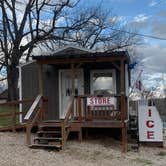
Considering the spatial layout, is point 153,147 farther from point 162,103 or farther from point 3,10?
point 3,10

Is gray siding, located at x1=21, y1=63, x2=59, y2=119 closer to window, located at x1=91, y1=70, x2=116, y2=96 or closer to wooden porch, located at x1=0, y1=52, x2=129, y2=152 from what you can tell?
wooden porch, located at x1=0, y1=52, x2=129, y2=152

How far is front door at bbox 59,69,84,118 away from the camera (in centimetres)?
1867

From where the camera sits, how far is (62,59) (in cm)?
1675

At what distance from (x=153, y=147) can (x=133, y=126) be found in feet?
7.95

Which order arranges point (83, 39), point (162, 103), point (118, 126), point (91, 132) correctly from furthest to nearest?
point (83, 39)
point (162, 103)
point (91, 132)
point (118, 126)

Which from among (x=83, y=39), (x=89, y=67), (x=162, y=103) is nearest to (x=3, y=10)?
(x=83, y=39)

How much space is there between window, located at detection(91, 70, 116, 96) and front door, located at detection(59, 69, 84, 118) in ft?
1.87

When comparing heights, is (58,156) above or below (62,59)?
below

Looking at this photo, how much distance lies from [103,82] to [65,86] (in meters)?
1.70

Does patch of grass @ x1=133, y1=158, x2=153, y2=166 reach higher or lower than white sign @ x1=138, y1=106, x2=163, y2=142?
lower

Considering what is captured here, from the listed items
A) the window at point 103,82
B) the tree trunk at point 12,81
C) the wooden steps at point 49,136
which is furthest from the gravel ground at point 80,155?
the tree trunk at point 12,81

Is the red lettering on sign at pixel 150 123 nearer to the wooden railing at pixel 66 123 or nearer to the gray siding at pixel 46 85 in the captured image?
the wooden railing at pixel 66 123

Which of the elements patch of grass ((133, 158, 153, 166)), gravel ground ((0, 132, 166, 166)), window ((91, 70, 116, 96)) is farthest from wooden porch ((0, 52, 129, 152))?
patch of grass ((133, 158, 153, 166))

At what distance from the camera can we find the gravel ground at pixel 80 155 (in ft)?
40.5
